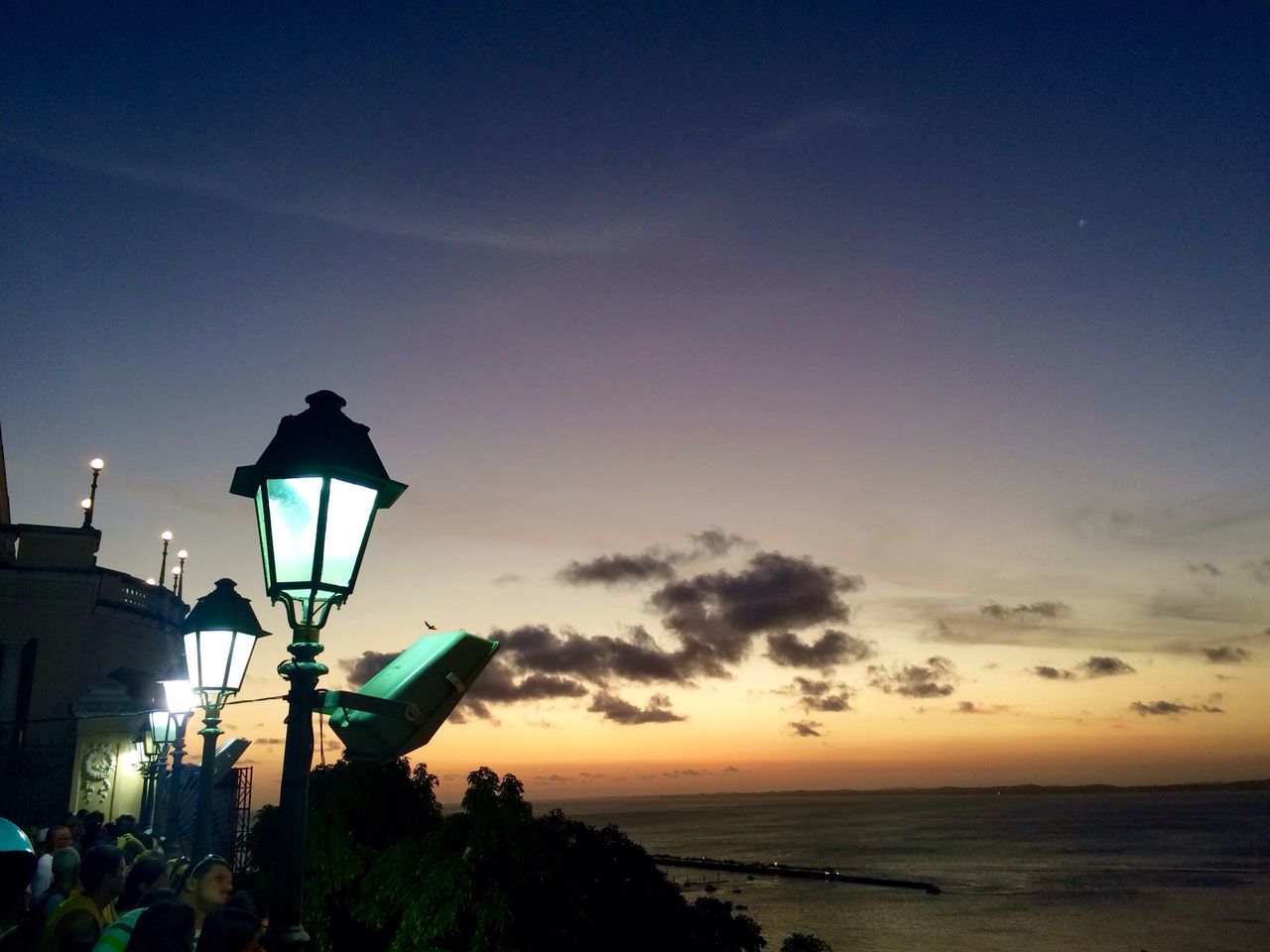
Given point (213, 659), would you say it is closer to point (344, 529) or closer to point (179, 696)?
point (179, 696)

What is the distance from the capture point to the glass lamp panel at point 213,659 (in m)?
7.69

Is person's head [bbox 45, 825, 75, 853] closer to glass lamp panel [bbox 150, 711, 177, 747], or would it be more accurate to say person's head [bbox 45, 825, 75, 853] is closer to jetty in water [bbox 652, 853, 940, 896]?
glass lamp panel [bbox 150, 711, 177, 747]

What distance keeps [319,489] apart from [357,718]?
0.99 m

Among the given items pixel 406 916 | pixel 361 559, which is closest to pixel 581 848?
pixel 406 916

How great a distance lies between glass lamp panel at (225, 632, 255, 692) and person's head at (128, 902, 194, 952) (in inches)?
140

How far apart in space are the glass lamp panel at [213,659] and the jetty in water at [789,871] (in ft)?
382

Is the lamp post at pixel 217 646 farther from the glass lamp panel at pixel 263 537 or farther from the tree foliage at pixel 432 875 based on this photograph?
the tree foliage at pixel 432 875

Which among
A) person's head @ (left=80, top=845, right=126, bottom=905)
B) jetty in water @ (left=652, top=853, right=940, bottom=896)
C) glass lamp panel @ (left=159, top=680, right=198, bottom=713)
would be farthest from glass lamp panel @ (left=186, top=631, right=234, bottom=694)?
jetty in water @ (left=652, top=853, right=940, bottom=896)

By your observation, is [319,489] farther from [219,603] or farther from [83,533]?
[83,533]

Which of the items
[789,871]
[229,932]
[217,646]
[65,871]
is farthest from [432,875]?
[789,871]

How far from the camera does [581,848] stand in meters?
37.9

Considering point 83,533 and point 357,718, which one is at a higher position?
point 83,533

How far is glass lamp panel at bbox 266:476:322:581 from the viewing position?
12.7ft

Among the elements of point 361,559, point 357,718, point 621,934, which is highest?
point 361,559
